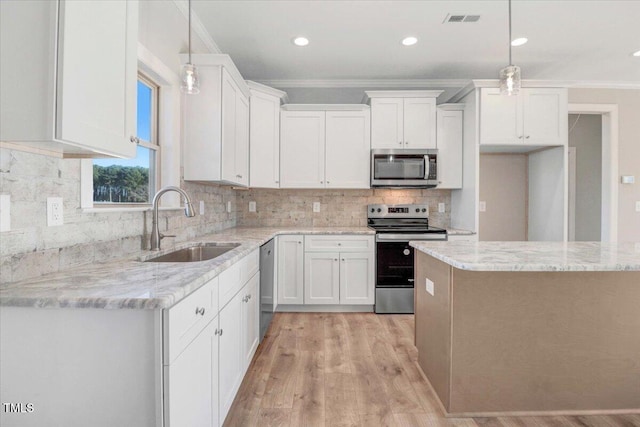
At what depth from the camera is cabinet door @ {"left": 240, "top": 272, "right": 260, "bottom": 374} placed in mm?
2033

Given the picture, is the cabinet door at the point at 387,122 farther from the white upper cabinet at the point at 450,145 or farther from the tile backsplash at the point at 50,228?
the tile backsplash at the point at 50,228

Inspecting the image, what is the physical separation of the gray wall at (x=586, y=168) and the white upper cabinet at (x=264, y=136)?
4343mm

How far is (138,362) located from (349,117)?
322 centimetres

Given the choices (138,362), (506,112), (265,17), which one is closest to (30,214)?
(138,362)

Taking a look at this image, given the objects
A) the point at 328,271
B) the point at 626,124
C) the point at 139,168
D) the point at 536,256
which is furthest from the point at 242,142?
the point at 626,124

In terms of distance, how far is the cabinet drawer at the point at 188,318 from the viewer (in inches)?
38.6

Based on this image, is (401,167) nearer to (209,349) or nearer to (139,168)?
(139,168)

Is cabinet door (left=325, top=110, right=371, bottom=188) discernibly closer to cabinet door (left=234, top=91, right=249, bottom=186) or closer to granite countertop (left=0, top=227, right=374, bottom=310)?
cabinet door (left=234, top=91, right=249, bottom=186)

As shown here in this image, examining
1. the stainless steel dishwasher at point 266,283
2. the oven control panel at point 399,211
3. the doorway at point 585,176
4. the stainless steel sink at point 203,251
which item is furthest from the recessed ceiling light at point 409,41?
the doorway at point 585,176

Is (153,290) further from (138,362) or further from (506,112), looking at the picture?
(506,112)

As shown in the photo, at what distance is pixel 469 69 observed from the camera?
3.70 metres

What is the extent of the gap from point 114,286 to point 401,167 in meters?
3.07

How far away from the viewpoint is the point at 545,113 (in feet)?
11.1

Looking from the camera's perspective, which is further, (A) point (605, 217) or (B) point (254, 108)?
(A) point (605, 217)
